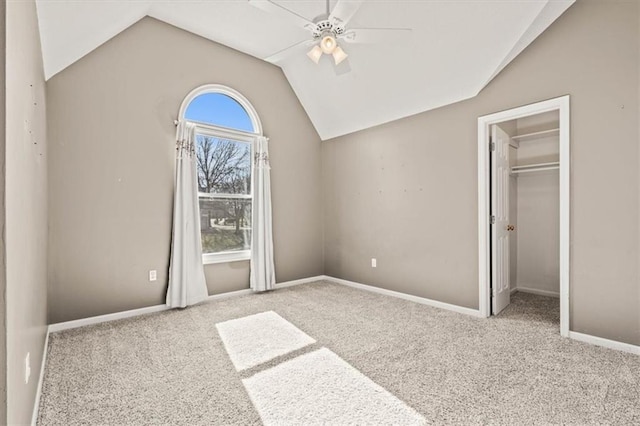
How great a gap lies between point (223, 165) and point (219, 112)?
0.69 m

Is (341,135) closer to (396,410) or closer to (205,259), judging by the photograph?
(205,259)

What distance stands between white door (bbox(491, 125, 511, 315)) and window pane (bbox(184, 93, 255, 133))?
123 inches

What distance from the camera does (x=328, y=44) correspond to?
8.57 feet

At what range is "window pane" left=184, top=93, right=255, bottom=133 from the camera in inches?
157

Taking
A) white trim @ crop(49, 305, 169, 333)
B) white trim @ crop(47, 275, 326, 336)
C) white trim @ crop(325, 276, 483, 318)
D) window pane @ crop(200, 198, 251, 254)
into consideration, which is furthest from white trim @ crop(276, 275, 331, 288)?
white trim @ crop(49, 305, 169, 333)

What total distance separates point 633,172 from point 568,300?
3.79 feet

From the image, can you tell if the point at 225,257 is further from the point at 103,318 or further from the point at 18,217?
the point at 18,217

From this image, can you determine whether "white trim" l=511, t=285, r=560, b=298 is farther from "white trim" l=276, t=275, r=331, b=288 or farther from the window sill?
the window sill

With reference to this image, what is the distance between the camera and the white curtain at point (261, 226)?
4.37 m

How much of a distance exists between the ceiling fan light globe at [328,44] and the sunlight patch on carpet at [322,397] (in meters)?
2.50

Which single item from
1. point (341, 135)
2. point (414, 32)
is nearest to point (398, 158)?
point (341, 135)

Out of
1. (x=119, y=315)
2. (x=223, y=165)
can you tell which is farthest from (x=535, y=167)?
(x=119, y=315)

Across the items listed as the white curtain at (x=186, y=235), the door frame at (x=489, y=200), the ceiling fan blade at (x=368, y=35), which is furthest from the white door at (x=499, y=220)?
the white curtain at (x=186, y=235)

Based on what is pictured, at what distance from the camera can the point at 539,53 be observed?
2916 millimetres
